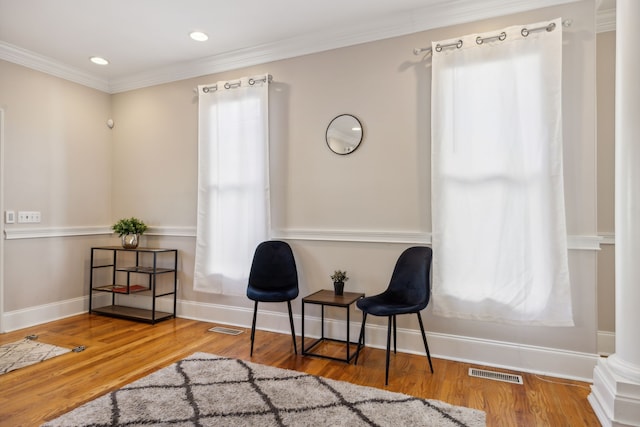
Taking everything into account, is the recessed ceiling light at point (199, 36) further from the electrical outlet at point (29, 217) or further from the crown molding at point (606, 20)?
the crown molding at point (606, 20)

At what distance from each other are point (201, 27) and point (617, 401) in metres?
3.99

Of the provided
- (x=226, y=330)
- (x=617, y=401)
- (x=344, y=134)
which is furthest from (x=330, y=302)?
(x=617, y=401)

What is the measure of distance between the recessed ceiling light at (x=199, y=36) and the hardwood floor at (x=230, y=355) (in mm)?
2827

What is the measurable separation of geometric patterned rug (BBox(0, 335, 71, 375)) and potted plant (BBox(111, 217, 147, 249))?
126 centimetres

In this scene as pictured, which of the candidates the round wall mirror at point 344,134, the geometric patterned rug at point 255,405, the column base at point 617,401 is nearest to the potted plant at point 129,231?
the geometric patterned rug at point 255,405

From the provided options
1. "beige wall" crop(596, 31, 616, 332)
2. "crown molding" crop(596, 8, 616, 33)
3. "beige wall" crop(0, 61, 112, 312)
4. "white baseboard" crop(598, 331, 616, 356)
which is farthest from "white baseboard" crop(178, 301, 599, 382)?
"crown molding" crop(596, 8, 616, 33)

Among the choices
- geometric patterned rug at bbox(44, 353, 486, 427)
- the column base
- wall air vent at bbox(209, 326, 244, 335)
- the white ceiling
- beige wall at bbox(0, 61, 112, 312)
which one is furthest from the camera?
beige wall at bbox(0, 61, 112, 312)

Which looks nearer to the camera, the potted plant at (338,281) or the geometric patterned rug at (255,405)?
the geometric patterned rug at (255,405)

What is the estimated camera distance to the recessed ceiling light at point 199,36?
11.2ft

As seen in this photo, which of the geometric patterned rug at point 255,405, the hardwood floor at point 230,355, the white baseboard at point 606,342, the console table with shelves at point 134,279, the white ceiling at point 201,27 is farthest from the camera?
the console table with shelves at point 134,279

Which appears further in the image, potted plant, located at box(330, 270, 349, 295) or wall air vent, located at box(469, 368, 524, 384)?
potted plant, located at box(330, 270, 349, 295)

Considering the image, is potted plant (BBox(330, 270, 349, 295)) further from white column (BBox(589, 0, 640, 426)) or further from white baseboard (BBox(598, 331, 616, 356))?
white baseboard (BBox(598, 331, 616, 356))

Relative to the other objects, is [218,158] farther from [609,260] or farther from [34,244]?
[609,260]

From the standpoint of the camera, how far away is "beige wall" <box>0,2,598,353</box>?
267cm
